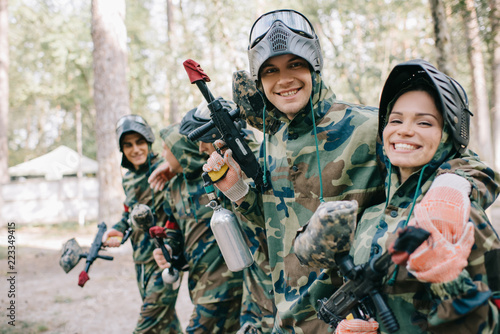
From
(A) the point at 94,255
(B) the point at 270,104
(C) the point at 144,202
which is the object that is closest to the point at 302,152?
(B) the point at 270,104

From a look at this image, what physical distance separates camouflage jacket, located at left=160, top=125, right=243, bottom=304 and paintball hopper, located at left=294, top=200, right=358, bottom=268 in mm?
2294

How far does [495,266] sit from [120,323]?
6200 millimetres

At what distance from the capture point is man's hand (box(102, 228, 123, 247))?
4.86 meters

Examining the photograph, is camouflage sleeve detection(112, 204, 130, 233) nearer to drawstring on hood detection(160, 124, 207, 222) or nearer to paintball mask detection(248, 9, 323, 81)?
drawstring on hood detection(160, 124, 207, 222)

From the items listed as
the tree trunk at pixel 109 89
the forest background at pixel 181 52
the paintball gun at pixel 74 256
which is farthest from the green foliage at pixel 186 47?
the paintball gun at pixel 74 256

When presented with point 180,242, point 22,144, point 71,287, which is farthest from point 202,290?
point 22,144

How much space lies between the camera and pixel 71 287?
862 centimetres

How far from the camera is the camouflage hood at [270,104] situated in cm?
250

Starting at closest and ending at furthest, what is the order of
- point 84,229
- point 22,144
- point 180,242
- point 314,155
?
1. point 314,155
2. point 180,242
3. point 84,229
4. point 22,144

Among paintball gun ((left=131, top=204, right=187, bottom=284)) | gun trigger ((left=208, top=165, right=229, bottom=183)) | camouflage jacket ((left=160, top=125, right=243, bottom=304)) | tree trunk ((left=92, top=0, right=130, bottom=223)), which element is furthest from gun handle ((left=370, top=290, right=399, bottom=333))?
tree trunk ((left=92, top=0, right=130, bottom=223))

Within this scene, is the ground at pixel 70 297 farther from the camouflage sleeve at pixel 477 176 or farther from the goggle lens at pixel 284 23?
the camouflage sleeve at pixel 477 176

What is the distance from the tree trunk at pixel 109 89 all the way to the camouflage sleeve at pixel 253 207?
762cm

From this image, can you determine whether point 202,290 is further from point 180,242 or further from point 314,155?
point 314,155

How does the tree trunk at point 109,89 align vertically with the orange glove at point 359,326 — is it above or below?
above
